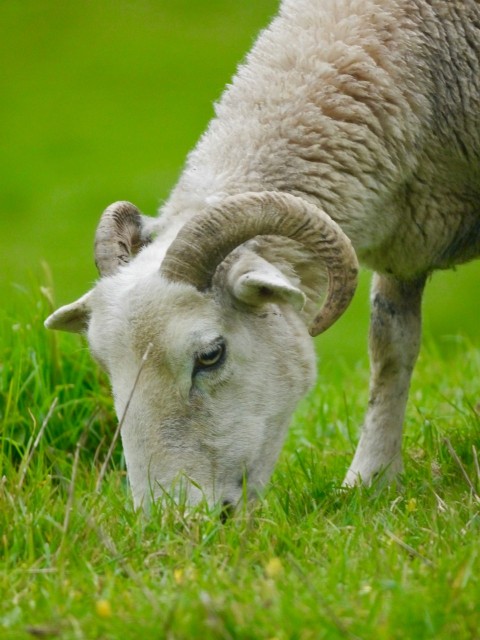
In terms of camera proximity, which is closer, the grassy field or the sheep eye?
the grassy field

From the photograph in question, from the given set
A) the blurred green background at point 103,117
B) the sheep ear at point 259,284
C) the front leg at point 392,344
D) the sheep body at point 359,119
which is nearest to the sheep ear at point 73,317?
the sheep body at point 359,119

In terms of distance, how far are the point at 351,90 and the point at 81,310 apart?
128cm

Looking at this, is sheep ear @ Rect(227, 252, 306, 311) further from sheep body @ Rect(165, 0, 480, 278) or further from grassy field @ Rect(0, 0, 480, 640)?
grassy field @ Rect(0, 0, 480, 640)

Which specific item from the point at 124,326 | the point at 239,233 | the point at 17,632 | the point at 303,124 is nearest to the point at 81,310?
the point at 124,326

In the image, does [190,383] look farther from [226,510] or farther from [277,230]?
[277,230]

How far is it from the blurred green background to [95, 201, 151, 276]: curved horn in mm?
8317

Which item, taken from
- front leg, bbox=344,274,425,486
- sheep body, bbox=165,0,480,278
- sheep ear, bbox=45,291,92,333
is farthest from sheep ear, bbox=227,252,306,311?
front leg, bbox=344,274,425,486

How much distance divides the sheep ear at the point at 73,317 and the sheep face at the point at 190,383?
135mm

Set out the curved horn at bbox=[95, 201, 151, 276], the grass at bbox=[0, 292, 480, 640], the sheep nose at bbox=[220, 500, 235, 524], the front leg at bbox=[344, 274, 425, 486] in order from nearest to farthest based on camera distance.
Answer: the grass at bbox=[0, 292, 480, 640] < the sheep nose at bbox=[220, 500, 235, 524] < the curved horn at bbox=[95, 201, 151, 276] < the front leg at bbox=[344, 274, 425, 486]

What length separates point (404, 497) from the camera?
171 inches

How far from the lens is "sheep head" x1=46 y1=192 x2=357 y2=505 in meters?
4.20

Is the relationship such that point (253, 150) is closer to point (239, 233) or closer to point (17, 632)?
point (239, 233)

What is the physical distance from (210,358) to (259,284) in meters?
0.30

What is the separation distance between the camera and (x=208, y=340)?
422cm
